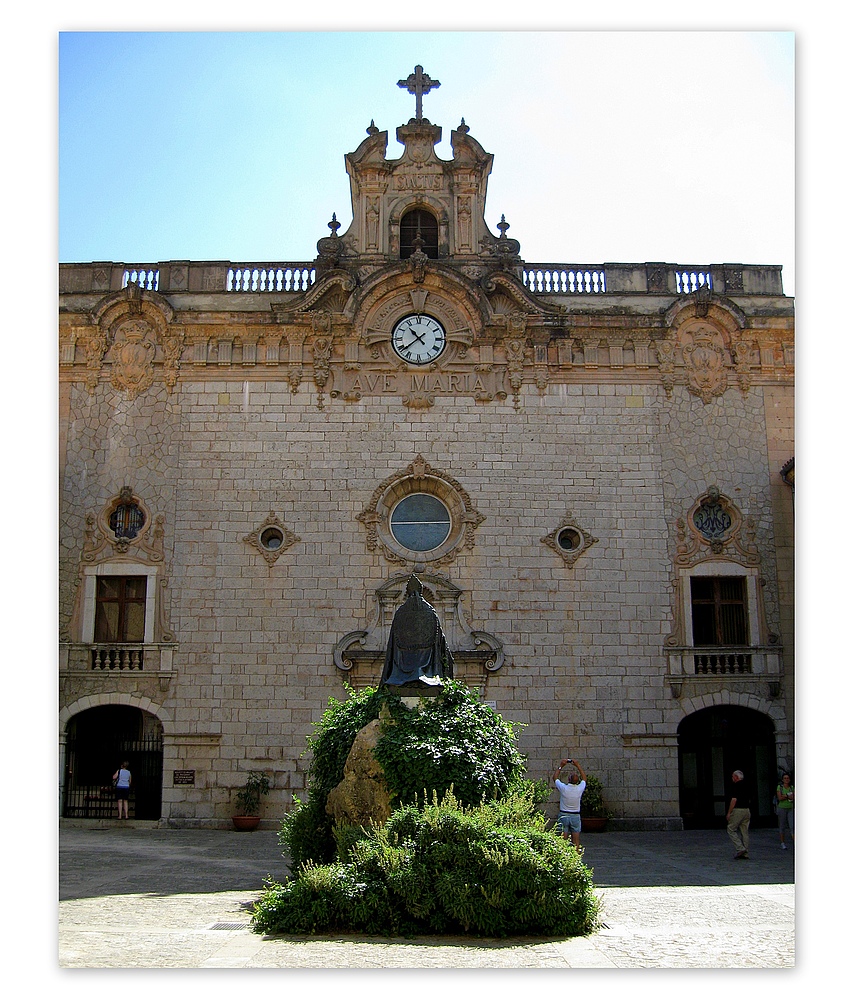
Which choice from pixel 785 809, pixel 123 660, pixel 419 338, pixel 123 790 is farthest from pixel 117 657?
pixel 785 809

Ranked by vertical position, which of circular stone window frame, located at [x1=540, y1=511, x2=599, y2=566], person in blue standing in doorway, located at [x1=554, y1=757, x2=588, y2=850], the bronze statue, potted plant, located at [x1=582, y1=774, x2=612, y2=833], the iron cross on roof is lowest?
potted plant, located at [x1=582, y1=774, x2=612, y2=833]

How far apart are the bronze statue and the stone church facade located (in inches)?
276

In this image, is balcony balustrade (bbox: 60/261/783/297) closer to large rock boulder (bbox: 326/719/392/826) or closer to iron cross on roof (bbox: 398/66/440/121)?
iron cross on roof (bbox: 398/66/440/121)

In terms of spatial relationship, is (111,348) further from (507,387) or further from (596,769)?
(596,769)

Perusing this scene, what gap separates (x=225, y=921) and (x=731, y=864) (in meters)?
6.94

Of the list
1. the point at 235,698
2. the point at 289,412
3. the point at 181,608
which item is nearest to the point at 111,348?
the point at 289,412

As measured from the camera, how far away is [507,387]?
18.4 m

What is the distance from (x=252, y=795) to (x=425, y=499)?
227 inches

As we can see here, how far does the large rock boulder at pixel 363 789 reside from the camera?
29.2ft

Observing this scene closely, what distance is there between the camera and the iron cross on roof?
18812mm

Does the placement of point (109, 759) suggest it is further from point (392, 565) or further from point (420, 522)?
point (420, 522)

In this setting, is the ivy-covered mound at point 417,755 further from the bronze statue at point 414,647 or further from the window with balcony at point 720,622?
the window with balcony at point 720,622

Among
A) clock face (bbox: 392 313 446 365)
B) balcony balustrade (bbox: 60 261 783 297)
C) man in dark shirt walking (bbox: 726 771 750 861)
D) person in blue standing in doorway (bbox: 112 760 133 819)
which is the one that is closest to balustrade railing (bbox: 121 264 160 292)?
balcony balustrade (bbox: 60 261 783 297)

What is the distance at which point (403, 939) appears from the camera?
733 cm
